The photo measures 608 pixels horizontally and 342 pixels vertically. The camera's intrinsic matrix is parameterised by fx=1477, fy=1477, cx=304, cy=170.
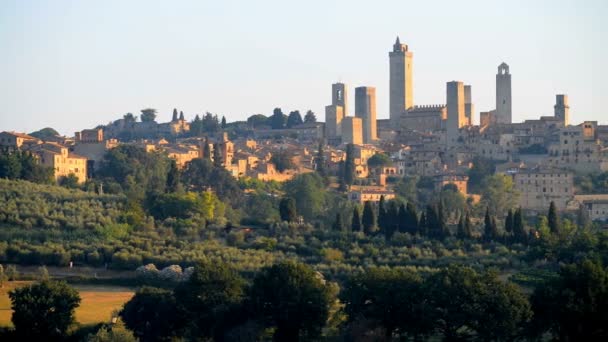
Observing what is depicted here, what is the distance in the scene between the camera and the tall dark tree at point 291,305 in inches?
1270

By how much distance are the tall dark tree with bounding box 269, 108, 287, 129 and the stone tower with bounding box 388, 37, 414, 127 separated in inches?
290

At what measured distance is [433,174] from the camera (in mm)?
67375

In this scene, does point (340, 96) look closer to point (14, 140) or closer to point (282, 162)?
point (282, 162)

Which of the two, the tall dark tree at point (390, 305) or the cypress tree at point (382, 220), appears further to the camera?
the cypress tree at point (382, 220)

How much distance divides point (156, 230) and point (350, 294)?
1623 centimetres

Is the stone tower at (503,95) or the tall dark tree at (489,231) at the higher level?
the stone tower at (503,95)

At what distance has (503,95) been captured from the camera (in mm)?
79875

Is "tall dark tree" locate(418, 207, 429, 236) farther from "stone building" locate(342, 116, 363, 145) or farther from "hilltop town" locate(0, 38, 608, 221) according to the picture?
"stone building" locate(342, 116, 363, 145)

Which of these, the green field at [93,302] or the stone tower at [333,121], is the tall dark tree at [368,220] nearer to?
the green field at [93,302]

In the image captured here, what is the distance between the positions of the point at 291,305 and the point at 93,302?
22.6ft

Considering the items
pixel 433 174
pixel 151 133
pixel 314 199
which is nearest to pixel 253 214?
pixel 314 199

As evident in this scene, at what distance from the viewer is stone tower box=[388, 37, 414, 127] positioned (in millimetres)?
82625

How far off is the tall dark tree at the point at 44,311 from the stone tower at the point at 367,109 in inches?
1859

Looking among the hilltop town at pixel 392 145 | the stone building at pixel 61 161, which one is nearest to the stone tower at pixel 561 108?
the hilltop town at pixel 392 145
